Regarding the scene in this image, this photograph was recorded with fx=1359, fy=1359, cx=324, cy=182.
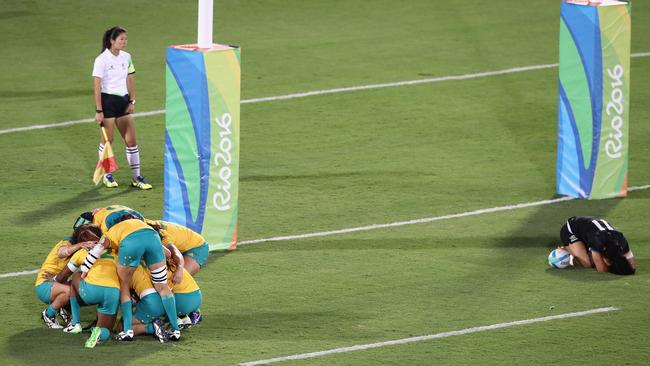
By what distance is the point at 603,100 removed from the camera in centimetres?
1473

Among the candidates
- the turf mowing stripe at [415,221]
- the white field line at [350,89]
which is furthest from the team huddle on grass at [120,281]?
the white field line at [350,89]

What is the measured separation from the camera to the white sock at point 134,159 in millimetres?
14953

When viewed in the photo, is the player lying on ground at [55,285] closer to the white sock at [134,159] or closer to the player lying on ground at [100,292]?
the player lying on ground at [100,292]

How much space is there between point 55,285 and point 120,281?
709mm

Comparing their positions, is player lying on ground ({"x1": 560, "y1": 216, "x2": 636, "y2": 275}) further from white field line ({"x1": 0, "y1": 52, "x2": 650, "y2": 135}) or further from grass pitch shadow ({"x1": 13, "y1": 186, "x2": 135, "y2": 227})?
white field line ({"x1": 0, "y1": 52, "x2": 650, "y2": 135})

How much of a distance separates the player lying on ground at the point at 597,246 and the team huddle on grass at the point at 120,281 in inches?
145

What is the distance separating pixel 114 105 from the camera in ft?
49.1

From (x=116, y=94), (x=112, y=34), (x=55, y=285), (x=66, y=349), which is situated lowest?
(x=66, y=349)

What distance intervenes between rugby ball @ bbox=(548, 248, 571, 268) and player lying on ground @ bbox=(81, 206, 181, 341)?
381 cm

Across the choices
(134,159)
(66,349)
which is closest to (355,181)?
(134,159)

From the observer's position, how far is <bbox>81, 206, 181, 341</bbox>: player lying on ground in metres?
10.5

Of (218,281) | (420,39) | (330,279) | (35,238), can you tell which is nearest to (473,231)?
(330,279)

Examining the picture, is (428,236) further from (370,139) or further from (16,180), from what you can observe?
(16,180)

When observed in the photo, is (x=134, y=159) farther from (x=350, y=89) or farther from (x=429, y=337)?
(x=429, y=337)
